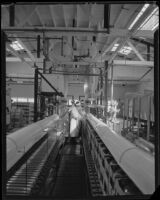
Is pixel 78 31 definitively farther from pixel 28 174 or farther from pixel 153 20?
pixel 28 174

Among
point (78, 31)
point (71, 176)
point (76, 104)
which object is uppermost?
point (78, 31)

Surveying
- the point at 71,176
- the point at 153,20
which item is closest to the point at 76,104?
the point at 71,176

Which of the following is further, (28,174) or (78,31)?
(28,174)

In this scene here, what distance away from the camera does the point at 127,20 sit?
496 centimetres

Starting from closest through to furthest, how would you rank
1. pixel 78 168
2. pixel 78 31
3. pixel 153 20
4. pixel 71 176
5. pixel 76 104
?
1. pixel 78 31
2. pixel 153 20
3. pixel 71 176
4. pixel 78 168
5. pixel 76 104

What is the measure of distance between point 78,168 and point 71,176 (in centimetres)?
56

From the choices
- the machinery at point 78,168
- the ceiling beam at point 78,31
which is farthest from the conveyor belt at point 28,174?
the ceiling beam at point 78,31

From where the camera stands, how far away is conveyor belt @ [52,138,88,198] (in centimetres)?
404

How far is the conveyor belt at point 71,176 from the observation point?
4.04 meters

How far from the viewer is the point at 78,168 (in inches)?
216

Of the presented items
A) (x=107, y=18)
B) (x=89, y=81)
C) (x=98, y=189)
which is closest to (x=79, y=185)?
(x=98, y=189)

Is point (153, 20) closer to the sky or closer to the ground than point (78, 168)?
closer to the sky

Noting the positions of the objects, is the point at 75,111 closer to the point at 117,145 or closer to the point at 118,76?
the point at 118,76

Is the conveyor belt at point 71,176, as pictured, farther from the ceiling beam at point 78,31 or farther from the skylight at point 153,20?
the skylight at point 153,20
